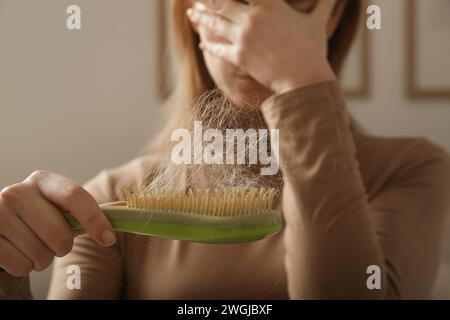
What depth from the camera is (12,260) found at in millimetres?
306

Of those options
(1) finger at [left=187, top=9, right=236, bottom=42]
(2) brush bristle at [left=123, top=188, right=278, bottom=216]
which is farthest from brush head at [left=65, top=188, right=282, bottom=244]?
(1) finger at [left=187, top=9, right=236, bottom=42]

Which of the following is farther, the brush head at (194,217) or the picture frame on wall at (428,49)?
the picture frame on wall at (428,49)

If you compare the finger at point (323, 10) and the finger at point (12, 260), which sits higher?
the finger at point (323, 10)

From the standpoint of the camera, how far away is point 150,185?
0.32 m

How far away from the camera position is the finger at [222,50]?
13.2 inches

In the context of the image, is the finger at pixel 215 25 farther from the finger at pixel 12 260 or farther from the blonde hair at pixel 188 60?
the finger at pixel 12 260

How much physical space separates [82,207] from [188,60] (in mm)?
137

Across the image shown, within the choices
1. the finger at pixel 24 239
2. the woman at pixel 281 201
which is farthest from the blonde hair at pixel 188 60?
the finger at pixel 24 239

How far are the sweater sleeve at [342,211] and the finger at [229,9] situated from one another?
62 mm

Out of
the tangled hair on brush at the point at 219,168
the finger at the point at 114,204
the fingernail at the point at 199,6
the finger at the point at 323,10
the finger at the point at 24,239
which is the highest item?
the fingernail at the point at 199,6

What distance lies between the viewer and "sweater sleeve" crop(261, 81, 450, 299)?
1.09 feet

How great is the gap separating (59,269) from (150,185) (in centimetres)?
12

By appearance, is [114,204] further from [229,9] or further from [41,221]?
[229,9]
